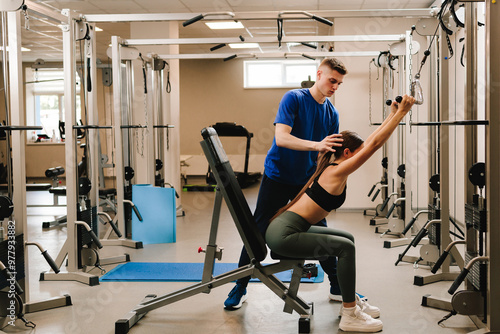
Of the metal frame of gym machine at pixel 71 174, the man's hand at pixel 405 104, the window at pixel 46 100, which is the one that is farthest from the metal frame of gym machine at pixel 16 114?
the window at pixel 46 100

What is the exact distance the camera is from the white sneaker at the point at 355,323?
2.59 m

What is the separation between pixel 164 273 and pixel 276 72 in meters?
8.89

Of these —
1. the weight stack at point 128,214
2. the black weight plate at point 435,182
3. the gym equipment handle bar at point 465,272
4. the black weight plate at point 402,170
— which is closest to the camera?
the gym equipment handle bar at point 465,272

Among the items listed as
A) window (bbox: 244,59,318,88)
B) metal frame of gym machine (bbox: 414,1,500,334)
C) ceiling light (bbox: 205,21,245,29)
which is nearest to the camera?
metal frame of gym machine (bbox: 414,1,500,334)

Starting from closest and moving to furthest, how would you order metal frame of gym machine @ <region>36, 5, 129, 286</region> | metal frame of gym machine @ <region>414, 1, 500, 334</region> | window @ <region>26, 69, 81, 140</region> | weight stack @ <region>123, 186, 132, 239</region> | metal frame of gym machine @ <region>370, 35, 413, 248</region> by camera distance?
1. metal frame of gym machine @ <region>414, 1, 500, 334</region>
2. metal frame of gym machine @ <region>36, 5, 129, 286</region>
3. metal frame of gym machine @ <region>370, 35, 413, 248</region>
4. weight stack @ <region>123, 186, 132, 239</region>
5. window @ <region>26, 69, 81, 140</region>

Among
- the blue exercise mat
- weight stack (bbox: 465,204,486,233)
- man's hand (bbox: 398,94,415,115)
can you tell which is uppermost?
man's hand (bbox: 398,94,415,115)

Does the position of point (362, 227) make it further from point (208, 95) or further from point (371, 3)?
point (208, 95)

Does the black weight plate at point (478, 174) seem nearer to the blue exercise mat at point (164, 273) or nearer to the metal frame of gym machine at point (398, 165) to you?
the blue exercise mat at point (164, 273)

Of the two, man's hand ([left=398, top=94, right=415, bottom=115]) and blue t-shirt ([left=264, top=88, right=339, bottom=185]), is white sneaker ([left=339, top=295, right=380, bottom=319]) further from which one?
man's hand ([left=398, top=94, right=415, bottom=115])

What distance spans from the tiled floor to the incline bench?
0.10 metres

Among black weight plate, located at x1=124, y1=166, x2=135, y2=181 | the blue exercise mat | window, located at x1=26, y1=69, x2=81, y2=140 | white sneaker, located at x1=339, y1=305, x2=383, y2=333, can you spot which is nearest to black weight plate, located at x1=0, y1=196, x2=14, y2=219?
the blue exercise mat

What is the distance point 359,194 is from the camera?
702 centimetres

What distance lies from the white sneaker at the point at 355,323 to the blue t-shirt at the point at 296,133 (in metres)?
0.74

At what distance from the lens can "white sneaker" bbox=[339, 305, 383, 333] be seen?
8.49 ft
